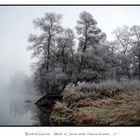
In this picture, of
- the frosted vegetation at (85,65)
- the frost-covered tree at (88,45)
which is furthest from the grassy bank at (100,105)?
the frost-covered tree at (88,45)

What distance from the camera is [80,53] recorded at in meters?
3.02

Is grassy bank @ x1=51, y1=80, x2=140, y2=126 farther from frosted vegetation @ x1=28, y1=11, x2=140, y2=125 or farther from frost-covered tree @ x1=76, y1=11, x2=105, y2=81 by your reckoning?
frost-covered tree @ x1=76, y1=11, x2=105, y2=81

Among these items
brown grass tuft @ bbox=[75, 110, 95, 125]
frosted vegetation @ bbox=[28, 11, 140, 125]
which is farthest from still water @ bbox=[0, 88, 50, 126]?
brown grass tuft @ bbox=[75, 110, 95, 125]

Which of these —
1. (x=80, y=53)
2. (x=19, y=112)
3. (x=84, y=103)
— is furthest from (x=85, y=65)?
(x=19, y=112)

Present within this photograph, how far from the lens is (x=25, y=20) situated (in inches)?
118

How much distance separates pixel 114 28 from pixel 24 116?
1.12 metres

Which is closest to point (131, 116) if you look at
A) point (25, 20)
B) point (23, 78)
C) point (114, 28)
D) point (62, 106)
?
point (62, 106)

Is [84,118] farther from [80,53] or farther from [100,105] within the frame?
[80,53]

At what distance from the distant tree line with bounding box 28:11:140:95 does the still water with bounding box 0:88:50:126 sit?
178 mm

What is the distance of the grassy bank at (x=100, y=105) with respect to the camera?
2.91m

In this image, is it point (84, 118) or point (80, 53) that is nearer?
point (84, 118)

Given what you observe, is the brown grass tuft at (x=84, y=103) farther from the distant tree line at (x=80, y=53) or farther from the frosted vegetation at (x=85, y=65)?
the distant tree line at (x=80, y=53)

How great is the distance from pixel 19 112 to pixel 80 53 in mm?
755

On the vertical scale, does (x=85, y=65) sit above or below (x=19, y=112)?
above
